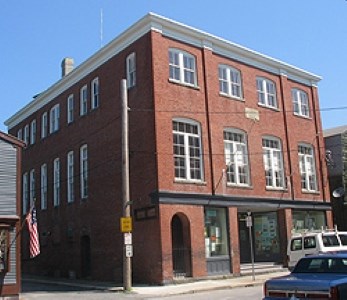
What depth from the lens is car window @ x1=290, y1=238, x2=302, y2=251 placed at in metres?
22.6

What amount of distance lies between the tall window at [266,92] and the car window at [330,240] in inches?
386

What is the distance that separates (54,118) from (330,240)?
19851mm

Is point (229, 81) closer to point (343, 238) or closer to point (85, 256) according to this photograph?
point (343, 238)

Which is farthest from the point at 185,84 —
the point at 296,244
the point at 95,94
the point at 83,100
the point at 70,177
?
the point at 70,177

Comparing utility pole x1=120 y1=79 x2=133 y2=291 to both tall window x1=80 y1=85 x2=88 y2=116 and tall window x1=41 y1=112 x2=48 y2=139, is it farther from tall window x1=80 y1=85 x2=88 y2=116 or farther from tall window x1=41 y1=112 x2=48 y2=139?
tall window x1=41 y1=112 x2=48 y2=139

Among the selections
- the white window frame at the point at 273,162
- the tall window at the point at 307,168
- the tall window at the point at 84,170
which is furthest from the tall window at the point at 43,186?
the tall window at the point at 307,168

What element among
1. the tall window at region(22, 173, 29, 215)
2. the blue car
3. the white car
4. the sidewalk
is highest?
the tall window at region(22, 173, 29, 215)

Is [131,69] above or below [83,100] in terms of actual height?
above

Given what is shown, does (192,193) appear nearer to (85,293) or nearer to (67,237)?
(85,293)

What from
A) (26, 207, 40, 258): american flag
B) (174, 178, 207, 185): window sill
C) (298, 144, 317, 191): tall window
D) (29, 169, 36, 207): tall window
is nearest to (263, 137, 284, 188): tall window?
(298, 144, 317, 191): tall window

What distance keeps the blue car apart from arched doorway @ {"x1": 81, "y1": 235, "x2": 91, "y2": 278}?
19427 millimetres

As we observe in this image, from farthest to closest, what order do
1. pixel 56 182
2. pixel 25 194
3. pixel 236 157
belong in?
pixel 25 194 → pixel 56 182 → pixel 236 157

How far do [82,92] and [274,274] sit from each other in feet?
49.2

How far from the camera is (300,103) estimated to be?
107 ft
